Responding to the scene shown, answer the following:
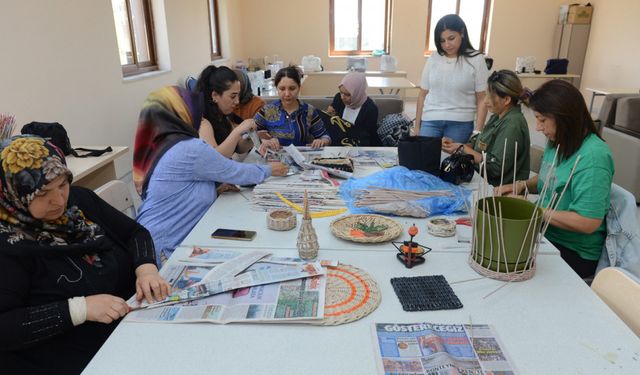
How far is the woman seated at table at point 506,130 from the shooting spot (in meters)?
2.11

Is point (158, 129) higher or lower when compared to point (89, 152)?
higher

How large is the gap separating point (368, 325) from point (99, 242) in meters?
0.83

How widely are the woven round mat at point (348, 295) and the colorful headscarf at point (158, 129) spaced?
3.31 ft

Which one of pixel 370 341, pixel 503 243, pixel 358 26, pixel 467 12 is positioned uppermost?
pixel 467 12

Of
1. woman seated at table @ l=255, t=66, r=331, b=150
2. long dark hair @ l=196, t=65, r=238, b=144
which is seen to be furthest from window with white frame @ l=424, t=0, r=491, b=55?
long dark hair @ l=196, t=65, r=238, b=144

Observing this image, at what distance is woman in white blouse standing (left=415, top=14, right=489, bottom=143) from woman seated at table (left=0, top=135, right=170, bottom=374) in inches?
88.8

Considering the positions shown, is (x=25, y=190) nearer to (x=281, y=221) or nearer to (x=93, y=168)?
(x=281, y=221)

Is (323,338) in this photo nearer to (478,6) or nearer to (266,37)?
(266,37)

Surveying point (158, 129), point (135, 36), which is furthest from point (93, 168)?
point (135, 36)

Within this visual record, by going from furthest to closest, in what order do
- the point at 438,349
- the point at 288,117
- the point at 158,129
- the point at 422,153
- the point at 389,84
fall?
the point at 389,84 → the point at 288,117 → the point at 422,153 → the point at 158,129 → the point at 438,349

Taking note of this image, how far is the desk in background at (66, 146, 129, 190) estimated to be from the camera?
2221 mm

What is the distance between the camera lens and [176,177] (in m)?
1.78

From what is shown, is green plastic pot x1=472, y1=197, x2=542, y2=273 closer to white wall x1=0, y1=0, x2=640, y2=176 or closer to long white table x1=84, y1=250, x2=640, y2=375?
long white table x1=84, y1=250, x2=640, y2=375

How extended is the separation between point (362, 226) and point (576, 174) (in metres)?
0.80
